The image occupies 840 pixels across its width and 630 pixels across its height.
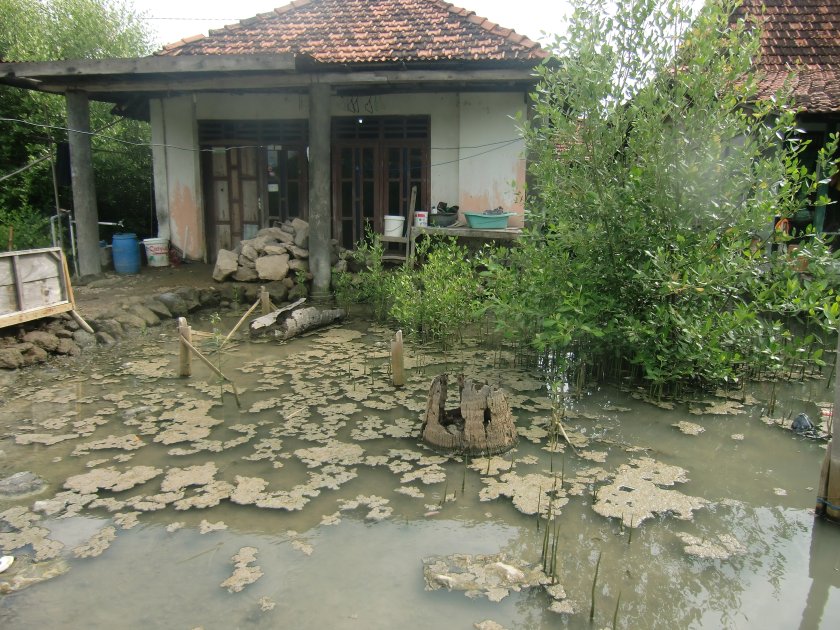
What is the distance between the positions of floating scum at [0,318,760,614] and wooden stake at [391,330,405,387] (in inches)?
3.9

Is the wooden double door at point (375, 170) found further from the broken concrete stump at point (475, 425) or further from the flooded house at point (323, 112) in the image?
the broken concrete stump at point (475, 425)

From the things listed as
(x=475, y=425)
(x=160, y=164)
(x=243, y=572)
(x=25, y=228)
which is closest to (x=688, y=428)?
(x=475, y=425)

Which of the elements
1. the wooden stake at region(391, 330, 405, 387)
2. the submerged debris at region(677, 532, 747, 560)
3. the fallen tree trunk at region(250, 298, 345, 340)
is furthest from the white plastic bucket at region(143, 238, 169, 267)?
the submerged debris at region(677, 532, 747, 560)

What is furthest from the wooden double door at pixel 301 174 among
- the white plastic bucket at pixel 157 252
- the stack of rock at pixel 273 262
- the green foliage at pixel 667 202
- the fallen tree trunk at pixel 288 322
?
the green foliage at pixel 667 202

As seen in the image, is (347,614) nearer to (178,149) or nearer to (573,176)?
(573,176)

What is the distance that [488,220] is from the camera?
9.65 m

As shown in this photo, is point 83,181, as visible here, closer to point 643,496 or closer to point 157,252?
point 157,252

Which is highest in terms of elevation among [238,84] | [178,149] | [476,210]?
[238,84]

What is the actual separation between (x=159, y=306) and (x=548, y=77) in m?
6.02

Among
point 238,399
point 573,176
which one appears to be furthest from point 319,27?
point 238,399

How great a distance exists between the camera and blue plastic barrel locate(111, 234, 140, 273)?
10734mm

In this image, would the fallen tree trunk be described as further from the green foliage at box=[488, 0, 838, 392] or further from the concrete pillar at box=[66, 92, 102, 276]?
the concrete pillar at box=[66, 92, 102, 276]

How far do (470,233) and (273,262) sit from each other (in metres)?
3.10

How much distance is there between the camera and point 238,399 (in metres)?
5.93
